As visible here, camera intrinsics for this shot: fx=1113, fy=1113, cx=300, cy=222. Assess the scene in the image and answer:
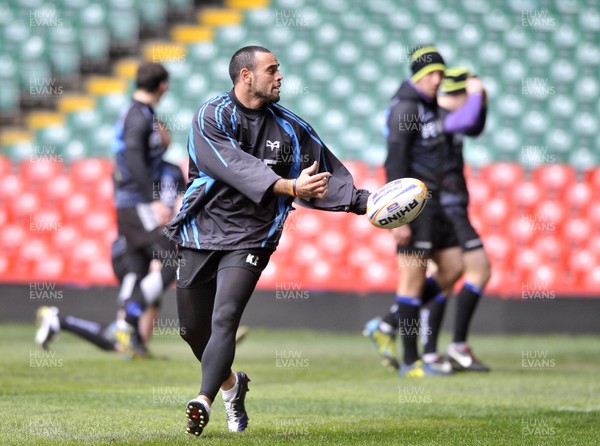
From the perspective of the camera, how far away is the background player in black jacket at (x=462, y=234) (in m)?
8.80

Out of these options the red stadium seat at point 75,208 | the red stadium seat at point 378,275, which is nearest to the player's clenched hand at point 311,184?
the red stadium seat at point 378,275

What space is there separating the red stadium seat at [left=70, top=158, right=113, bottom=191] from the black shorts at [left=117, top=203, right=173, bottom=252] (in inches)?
172

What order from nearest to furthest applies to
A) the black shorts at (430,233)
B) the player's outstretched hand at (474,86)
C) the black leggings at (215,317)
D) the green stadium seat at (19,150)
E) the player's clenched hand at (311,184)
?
the player's clenched hand at (311,184) < the black leggings at (215,317) < the black shorts at (430,233) < the player's outstretched hand at (474,86) < the green stadium seat at (19,150)

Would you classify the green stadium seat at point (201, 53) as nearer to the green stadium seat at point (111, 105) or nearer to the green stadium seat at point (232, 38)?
the green stadium seat at point (232, 38)

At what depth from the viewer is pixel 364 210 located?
5.32 meters

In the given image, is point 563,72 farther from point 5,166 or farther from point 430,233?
point 430,233

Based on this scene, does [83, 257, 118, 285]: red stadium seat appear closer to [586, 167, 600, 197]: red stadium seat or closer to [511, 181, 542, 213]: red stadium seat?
[511, 181, 542, 213]: red stadium seat

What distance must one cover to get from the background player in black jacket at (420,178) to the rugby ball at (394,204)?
3081 mm

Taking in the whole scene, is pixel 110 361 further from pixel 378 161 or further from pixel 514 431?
pixel 378 161

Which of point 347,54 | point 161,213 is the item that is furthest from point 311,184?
point 347,54

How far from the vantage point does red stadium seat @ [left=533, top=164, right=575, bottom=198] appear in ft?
45.2

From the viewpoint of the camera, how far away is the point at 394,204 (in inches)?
204

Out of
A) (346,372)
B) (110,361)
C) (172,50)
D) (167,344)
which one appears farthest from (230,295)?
(172,50)

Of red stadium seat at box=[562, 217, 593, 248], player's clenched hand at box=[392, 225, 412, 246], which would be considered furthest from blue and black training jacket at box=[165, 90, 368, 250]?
red stadium seat at box=[562, 217, 593, 248]
